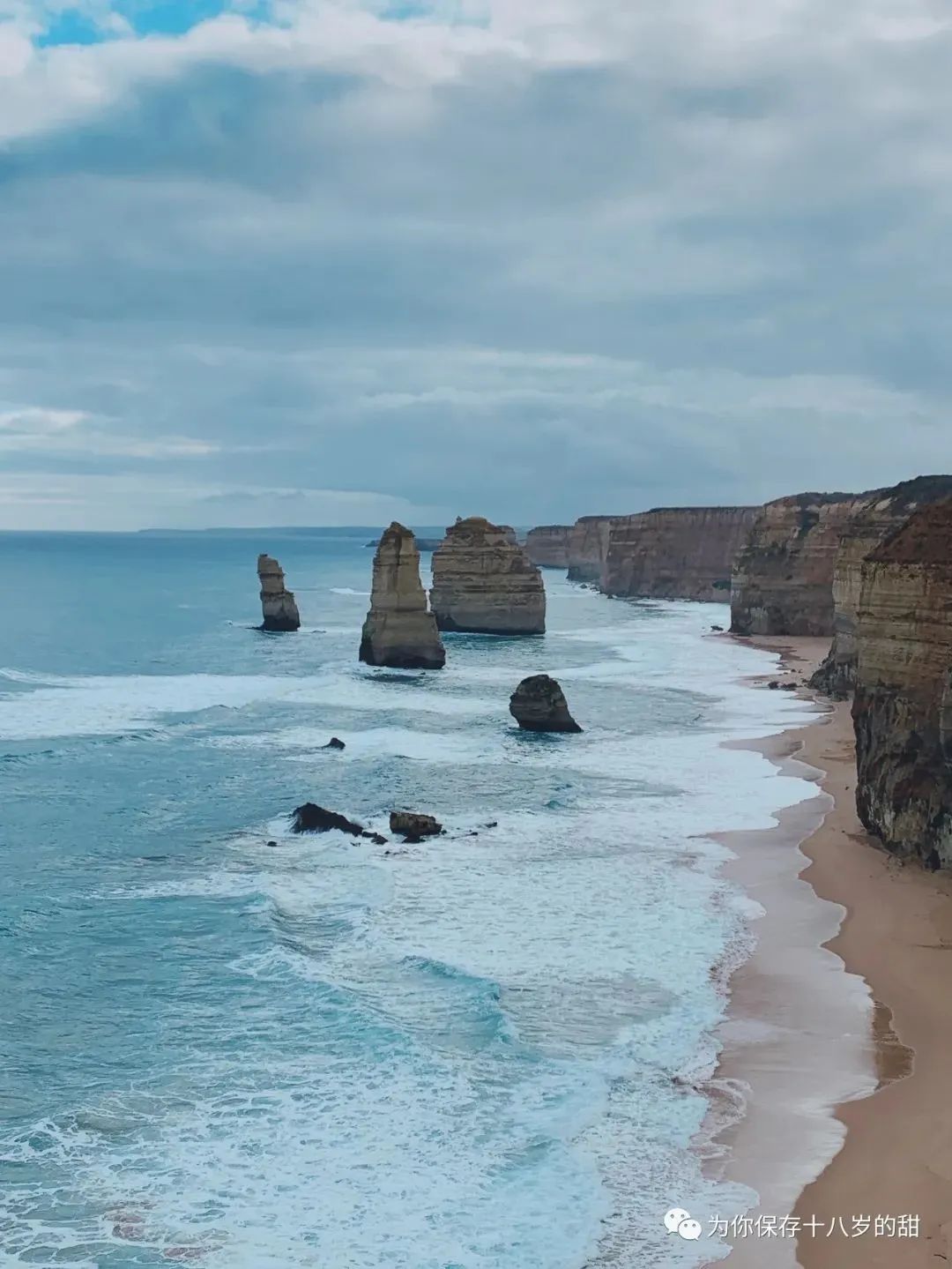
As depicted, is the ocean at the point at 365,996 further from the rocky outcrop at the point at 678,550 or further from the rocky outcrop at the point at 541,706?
the rocky outcrop at the point at 678,550

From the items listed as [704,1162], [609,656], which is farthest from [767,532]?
[704,1162]

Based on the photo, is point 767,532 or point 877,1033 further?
point 767,532

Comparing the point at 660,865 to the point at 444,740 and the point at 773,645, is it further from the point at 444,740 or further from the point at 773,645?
the point at 773,645

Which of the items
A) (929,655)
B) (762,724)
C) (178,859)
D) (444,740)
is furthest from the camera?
(762,724)

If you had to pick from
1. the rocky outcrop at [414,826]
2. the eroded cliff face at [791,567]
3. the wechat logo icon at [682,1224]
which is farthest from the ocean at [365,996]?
the eroded cliff face at [791,567]

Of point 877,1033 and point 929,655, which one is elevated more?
point 929,655

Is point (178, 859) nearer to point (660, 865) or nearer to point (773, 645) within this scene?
point (660, 865)

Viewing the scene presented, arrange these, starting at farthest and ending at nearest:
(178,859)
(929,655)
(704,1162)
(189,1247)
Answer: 1. (178,859)
2. (929,655)
3. (704,1162)
4. (189,1247)
